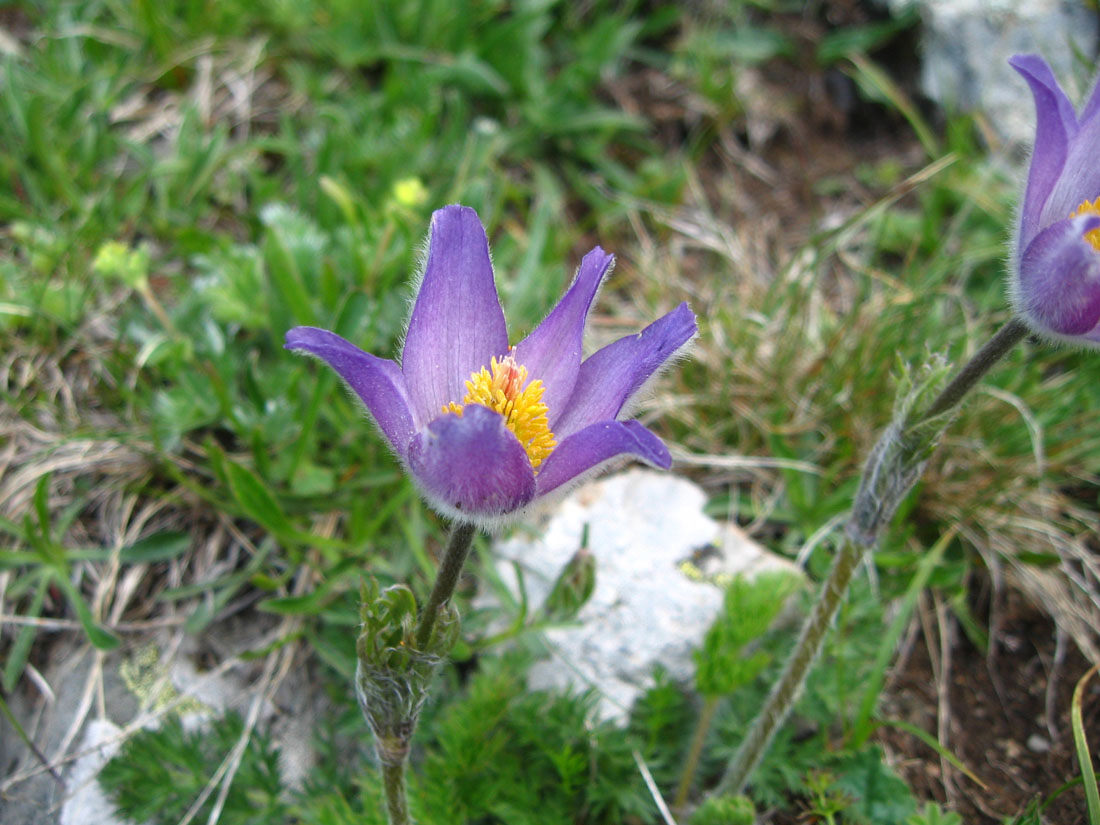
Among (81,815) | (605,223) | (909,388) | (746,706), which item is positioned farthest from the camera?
(605,223)

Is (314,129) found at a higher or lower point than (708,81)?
lower

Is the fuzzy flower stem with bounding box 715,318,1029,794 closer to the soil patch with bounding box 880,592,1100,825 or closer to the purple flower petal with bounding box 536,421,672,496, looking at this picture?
the soil patch with bounding box 880,592,1100,825

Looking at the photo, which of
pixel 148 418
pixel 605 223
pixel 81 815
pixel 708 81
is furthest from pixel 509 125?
pixel 81 815

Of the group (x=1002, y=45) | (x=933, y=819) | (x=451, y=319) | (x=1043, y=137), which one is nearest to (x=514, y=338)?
(x=451, y=319)

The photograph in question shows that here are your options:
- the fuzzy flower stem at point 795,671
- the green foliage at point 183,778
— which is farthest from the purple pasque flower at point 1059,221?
the green foliage at point 183,778

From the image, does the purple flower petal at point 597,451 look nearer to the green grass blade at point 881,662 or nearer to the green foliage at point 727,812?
the green foliage at point 727,812

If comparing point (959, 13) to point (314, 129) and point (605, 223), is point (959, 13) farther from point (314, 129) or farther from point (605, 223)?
point (314, 129)

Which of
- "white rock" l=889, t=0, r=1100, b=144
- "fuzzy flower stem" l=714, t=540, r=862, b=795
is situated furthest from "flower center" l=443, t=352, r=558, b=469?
"white rock" l=889, t=0, r=1100, b=144
